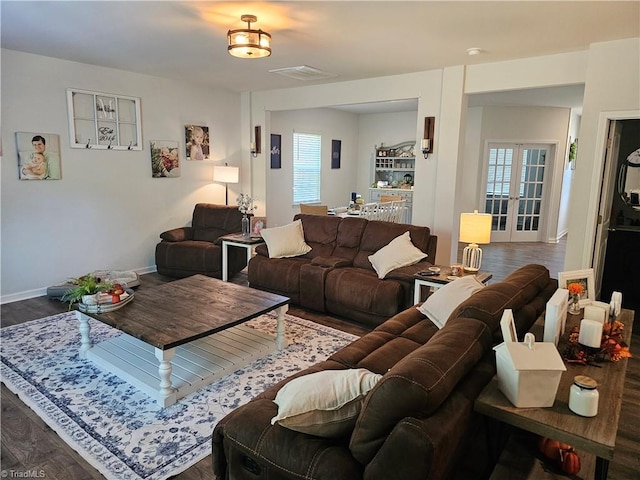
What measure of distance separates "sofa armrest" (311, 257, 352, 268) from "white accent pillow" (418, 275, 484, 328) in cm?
159

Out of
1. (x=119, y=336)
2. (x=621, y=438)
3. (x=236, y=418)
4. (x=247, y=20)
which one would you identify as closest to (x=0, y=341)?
(x=119, y=336)

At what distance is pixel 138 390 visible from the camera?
2.90 m

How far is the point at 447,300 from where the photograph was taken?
284cm

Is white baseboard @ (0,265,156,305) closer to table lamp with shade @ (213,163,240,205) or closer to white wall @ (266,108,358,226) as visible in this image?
table lamp with shade @ (213,163,240,205)

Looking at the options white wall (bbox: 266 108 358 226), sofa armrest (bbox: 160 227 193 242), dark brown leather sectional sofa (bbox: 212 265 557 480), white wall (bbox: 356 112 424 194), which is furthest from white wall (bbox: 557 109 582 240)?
dark brown leather sectional sofa (bbox: 212 265 557 480)

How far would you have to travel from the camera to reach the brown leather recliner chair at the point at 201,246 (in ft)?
18.1

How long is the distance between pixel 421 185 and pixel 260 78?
8.48 ft

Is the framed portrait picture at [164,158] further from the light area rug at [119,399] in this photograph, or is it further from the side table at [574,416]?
the side table at [574,416]

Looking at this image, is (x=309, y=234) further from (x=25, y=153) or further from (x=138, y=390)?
(x=25, y=153)

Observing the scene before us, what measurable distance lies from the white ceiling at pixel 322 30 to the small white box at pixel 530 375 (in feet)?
8.32

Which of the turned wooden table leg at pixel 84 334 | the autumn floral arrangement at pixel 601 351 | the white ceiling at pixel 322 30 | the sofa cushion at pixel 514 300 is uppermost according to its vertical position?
the white ceiling at pixel 322 30

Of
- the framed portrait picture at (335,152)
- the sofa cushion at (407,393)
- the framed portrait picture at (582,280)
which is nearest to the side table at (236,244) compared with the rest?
the framed portrait picture at (582,280)

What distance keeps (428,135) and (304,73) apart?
169 cm

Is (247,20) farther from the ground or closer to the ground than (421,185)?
farther from the ground
